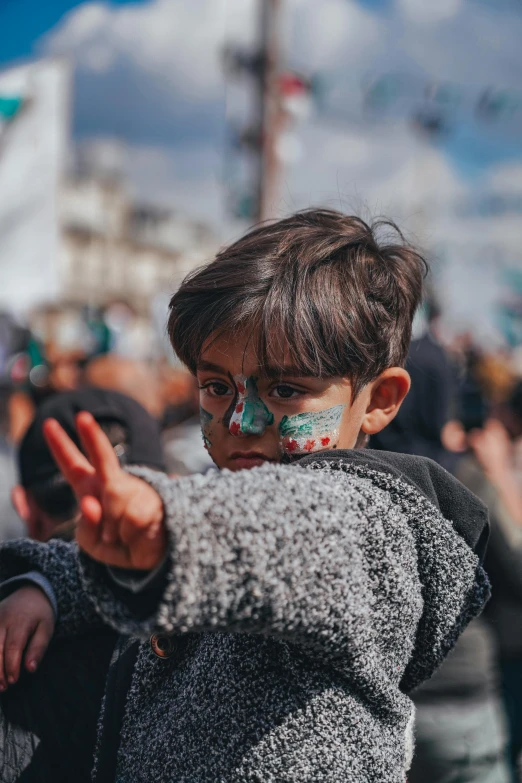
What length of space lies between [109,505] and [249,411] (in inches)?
18.2

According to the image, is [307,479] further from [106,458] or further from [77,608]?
[77,608]

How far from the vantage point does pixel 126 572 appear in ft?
2.74

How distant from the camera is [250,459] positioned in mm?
1263

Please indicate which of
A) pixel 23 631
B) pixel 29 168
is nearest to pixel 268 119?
pixel 29 168

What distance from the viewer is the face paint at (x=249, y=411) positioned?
48.4 inches

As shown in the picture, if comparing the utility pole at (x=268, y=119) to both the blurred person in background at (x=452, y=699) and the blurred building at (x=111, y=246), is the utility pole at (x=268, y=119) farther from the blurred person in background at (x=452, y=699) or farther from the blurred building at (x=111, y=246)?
the blurred building at (x=111, y=246)

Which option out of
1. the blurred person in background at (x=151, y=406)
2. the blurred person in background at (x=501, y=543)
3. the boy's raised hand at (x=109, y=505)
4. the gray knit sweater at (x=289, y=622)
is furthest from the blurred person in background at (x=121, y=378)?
the boy's raised hand at (x=109, y=505)

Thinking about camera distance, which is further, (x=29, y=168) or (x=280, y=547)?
(x=29, y=168)

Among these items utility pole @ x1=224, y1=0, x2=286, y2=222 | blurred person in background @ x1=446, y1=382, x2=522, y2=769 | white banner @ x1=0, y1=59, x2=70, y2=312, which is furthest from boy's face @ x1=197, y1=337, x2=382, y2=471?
utility pole @ x1=224, y1=0, x2=286, y2=222

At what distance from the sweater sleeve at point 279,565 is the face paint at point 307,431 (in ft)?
0.69

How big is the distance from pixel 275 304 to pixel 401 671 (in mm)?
567

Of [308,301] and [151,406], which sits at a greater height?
[308,301]

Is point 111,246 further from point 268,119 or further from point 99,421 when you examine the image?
point 99,421

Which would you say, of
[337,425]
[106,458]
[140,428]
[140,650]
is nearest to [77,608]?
[140,650]
